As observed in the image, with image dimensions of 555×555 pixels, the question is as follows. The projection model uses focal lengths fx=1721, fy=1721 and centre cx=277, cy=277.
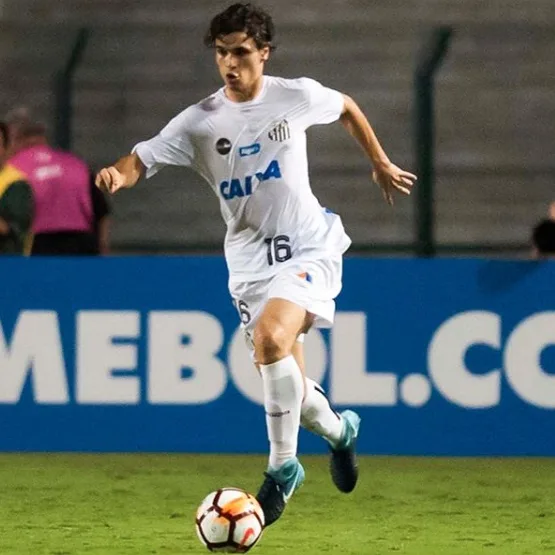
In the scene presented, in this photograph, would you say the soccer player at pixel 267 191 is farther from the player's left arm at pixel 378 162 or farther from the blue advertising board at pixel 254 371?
the blue advertising board at pixel 254 371

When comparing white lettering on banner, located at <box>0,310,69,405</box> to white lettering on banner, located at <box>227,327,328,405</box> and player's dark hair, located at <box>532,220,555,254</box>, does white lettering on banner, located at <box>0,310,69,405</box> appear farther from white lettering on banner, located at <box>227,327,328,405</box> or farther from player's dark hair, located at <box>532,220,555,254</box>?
player's dark hair, located at <box>532,220,555,254</box>

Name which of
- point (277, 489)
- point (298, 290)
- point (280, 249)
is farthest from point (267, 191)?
point (277, 489)

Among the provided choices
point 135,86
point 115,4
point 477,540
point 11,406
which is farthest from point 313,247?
point 115,4

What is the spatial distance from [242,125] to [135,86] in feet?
21.2

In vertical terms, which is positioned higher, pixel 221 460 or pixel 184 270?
pixel 184 270

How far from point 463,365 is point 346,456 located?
2.09 m

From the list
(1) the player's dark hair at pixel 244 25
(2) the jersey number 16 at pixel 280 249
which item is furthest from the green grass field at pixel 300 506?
(1) the player's dark hair at pixel 244 25

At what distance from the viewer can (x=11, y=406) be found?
9219 mm

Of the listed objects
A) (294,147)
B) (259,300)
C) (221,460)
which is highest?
(294,147)

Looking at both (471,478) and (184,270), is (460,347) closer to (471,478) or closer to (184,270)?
(471,478)

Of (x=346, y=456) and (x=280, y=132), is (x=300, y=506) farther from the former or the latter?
(x=280, y=132)

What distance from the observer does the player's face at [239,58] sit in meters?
6.43

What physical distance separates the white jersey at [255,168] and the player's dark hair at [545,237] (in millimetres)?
3185

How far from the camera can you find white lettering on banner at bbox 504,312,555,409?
907 cm
